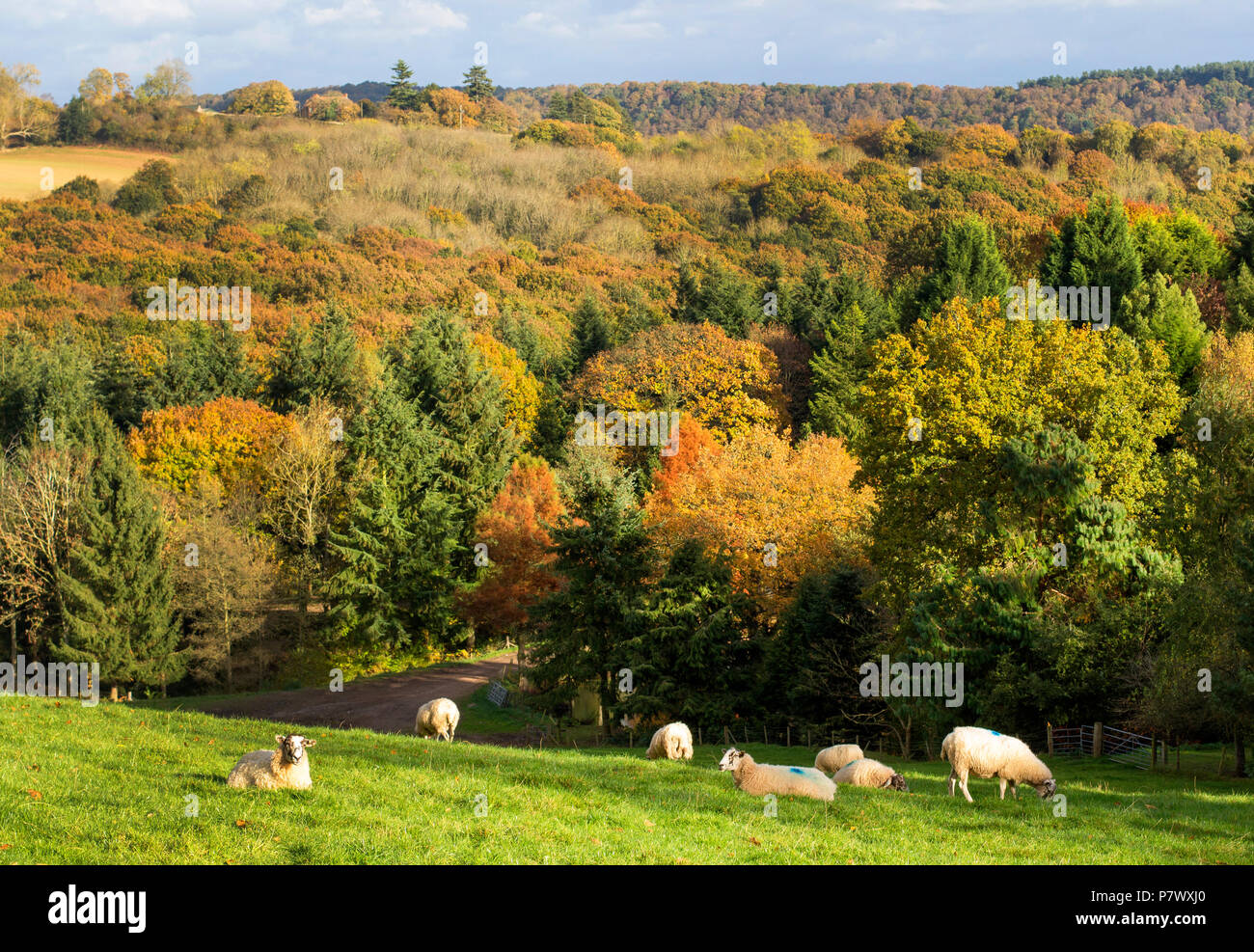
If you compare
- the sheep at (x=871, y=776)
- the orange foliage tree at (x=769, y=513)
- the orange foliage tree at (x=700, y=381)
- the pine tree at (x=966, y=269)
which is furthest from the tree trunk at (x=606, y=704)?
the pine tree at (x=966, y=269)

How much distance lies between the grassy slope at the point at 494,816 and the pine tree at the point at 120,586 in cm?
3497

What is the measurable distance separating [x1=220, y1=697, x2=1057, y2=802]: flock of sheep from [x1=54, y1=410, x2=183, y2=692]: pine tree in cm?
4100

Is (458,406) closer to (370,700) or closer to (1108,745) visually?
(370,700)

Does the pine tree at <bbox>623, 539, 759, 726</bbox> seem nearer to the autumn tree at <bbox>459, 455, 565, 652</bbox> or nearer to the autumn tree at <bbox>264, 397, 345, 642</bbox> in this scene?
the autumn tree at <bbox>459, 455, 565, 652</bbox>

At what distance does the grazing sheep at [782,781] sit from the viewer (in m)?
16.3

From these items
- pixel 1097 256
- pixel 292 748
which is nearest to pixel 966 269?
pixel 1097 256

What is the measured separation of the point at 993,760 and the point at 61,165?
184346mm

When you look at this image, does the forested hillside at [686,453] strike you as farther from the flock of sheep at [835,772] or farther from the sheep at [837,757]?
the sheep at [837,757]

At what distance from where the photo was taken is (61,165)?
16725 cm

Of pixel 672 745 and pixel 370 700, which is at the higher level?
pixel 672 745

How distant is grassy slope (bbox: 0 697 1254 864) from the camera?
36.8 ft

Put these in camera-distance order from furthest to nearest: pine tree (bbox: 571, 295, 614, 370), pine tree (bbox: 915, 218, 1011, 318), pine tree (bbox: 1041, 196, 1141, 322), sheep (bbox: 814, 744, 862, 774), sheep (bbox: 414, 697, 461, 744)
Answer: pine tree (bbox: 571, 295, 614, 370)
pine tree (bbox: 915, 218, 1011, 318)
pine tree (bbox: 1041, 196, 1141, 322)
sheep (bbox: 414, 697, 461, 744)
sheep (bbox: 814, 744, 862, 774)

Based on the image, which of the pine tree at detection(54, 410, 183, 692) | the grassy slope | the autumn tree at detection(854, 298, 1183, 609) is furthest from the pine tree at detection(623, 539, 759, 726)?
the pine tree at detection(54, 410, 183, 692)

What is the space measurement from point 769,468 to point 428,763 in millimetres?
32680
